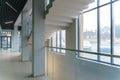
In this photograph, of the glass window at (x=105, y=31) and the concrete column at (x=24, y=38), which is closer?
the glass window at (x=105, y=31)

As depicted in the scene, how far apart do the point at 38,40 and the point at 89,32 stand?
6.92ft

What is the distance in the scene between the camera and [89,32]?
20.1ft

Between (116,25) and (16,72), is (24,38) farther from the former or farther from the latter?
(116,25)

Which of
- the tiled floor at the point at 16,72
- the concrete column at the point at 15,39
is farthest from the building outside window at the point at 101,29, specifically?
the concrete column at the point at 15,39

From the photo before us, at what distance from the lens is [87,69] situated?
16.7ft

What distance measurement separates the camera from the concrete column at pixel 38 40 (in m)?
5.05

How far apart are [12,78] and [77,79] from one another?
1838 millimetres

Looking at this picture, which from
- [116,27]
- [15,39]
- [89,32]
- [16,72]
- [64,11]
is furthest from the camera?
[15,39]

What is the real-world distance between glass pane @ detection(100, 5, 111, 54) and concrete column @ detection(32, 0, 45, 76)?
6.54 ft

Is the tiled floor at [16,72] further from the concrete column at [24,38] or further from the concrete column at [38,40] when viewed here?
the concrete column at [24,38]

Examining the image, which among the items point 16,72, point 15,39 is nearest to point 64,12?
point 16,72

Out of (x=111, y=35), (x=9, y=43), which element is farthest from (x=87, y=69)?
(x=9, y=43)

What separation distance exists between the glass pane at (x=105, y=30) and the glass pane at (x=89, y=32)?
372mm

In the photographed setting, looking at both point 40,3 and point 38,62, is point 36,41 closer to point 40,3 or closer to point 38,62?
point 38,62
